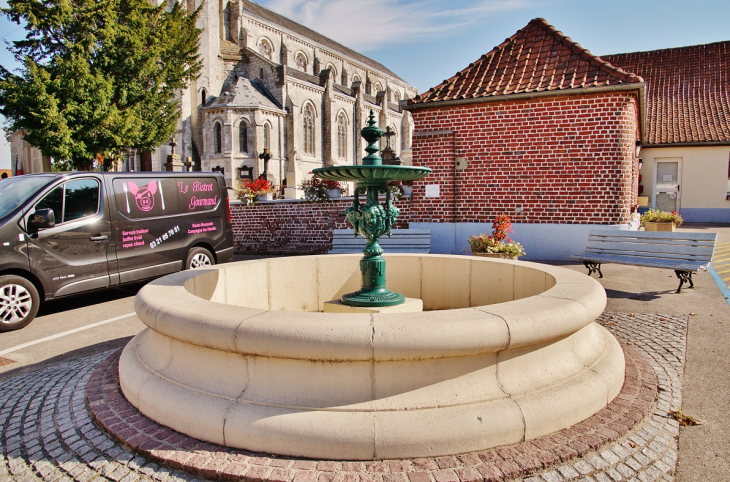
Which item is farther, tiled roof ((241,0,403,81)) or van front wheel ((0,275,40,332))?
tiled roof ((241,0,403,81))

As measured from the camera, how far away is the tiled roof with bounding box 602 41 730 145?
21859 millimetres

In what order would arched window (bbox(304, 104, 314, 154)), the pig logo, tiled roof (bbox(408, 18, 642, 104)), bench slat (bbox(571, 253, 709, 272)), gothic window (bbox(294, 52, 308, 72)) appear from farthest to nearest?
gothic window (bbox(294, 52, 308, 72)) → arched window (bbox(304, 104, 314, 154)) → tiled roof (bbox(408, 18, 642, 104)) → the pig logo → bench slat (bbox(571, 253, 709, 272))

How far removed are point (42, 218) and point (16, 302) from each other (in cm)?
112

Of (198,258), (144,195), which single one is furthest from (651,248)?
(144,195)

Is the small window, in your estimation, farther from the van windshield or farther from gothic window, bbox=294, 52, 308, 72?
gothic window, bbox=294, 52, 308, 72

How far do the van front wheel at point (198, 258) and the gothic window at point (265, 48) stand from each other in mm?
39178

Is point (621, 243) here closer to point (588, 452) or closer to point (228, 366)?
point (588, 452)

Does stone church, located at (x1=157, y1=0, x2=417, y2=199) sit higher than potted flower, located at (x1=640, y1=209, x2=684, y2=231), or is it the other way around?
stone church, located at (x1=157, y1=0, x2=417, y2=199)

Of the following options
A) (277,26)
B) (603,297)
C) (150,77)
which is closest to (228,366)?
(603,297)

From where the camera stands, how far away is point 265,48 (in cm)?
4384

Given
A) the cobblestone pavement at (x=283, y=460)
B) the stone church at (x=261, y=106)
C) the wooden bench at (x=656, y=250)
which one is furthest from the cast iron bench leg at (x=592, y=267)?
the stone church at (x=261, y=106)

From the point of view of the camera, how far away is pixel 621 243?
7.99m

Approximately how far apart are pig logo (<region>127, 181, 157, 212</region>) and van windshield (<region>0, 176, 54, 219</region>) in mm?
1211

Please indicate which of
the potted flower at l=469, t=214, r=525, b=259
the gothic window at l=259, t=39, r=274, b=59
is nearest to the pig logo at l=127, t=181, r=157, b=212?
the potted flower at l=469, t=214, r=525, b=259
